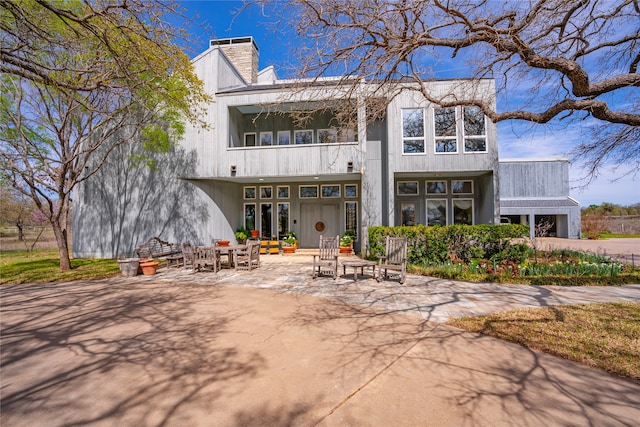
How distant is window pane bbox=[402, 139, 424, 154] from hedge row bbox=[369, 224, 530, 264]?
4478 millimetres

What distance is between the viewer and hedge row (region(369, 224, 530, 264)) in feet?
31.0

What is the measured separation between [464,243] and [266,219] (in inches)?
383

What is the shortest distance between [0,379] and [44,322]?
2.28m

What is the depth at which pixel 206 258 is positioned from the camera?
10156 mm

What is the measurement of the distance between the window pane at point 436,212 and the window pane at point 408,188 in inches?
36.0

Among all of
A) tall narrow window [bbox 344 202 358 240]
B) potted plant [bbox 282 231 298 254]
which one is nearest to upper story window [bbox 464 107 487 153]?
tall narrow window [bbox 344 202 358 240]

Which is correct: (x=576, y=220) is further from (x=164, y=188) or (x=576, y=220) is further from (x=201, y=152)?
(x=164, y=188)

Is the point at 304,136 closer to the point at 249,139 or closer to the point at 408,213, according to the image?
the point at 249,139

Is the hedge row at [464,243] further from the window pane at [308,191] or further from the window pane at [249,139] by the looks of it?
the window pane at [249,139]

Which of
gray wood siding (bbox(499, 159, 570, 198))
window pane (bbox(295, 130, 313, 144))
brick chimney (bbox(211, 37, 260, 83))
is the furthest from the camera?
gray wood siding (bbox(499, 159, 570, 198))

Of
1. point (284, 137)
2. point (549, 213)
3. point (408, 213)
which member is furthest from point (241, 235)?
point (549, 213)

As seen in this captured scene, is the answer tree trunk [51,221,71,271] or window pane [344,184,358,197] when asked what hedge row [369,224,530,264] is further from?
tree trunk [51,221,71,271]

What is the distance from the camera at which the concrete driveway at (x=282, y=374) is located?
8.61ft

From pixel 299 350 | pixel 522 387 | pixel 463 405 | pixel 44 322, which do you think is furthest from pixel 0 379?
pixel 522 387
